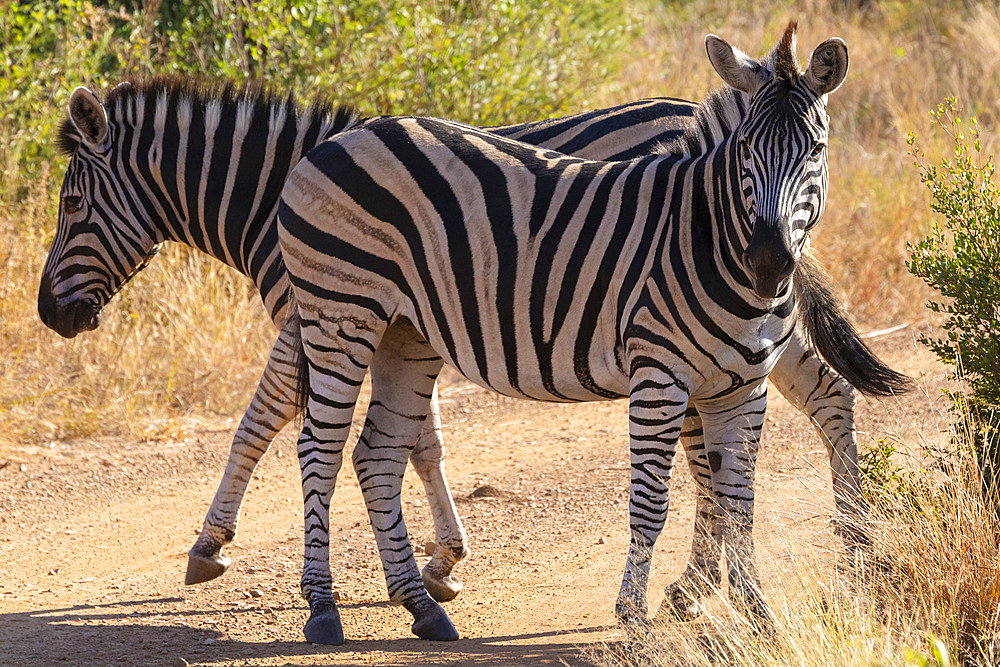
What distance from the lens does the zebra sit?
5.05m

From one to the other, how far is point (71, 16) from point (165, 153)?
4375 mm

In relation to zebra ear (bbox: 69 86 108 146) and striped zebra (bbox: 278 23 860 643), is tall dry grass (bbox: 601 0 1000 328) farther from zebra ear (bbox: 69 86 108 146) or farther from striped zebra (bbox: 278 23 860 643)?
zebra ear (bbox: 69 86 108 146)

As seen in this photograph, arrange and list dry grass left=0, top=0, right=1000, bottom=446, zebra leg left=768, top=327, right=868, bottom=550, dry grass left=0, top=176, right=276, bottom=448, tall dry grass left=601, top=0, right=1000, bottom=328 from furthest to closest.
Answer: tall dry grass left=601, top=0, right=1000, bottom=328 < dry grass left=0, top=0, right=1000, bottom=446 < dry grass left=0, top=176, right=276, bottom=448 < zebra leg left=768, top=327, right=868, bottom=550

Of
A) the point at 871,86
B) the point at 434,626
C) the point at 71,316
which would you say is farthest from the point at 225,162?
the point at 871,86

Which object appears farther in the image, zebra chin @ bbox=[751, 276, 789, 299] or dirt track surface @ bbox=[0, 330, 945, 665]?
dirt track surface @ bbox=[0, 330, 945, 665]

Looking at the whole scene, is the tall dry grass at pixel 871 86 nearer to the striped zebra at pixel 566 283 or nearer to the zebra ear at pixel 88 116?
the striped zebra at pixel 566 283

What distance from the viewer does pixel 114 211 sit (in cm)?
543

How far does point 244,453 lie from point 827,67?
3.29m

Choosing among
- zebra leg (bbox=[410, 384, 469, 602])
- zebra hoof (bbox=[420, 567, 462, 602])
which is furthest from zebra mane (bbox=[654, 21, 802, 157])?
zebra hoof (bbox=[420, 567, 462, 602])

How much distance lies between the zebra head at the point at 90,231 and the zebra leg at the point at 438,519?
1811 mm

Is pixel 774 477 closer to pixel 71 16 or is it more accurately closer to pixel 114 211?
pixel 114 211

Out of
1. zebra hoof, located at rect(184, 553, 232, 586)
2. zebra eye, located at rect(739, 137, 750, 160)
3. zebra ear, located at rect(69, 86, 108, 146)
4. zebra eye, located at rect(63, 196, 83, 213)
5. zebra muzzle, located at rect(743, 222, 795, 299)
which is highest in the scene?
zebra ear, located at rect(69, 86, 108, 146)

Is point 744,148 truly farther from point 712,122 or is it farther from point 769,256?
point 712,122

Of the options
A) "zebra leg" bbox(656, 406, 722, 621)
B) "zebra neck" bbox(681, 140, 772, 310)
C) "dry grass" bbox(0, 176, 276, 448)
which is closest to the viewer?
"zebra neck" bbox(681, 140, 772, 310)
